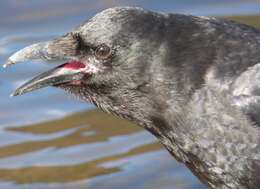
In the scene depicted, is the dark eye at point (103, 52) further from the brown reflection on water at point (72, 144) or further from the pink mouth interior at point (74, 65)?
the brown reflection on water at point (72, 144)

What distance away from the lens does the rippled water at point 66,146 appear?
962 cm

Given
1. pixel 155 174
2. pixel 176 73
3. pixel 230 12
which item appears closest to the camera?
pixel 176 73

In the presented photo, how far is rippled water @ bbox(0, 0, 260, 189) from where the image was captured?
9.62m

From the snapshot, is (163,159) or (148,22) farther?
(163,159)

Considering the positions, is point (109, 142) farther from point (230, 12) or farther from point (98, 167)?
point (230, 12)

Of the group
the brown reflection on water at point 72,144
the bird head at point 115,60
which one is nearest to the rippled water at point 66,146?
the brown reflection on water at point 72,144

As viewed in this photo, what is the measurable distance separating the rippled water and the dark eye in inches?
69.5

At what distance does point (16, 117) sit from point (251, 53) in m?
2.71

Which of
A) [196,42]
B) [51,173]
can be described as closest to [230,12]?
[51,173]

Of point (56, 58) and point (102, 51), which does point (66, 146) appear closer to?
point (56, 58)

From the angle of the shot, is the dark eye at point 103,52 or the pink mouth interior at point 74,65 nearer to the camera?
the dark eye at point 103,52

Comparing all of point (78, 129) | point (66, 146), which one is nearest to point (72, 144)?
point (66, 146)

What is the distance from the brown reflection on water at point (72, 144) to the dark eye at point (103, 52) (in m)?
1.89

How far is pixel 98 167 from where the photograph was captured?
9742mm
